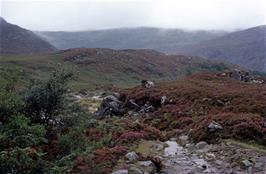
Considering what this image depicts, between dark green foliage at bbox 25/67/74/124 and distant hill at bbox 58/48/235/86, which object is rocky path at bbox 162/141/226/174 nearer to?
dark green foliage at bbox 25/67/74/124

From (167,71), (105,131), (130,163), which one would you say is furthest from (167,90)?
(167,71)

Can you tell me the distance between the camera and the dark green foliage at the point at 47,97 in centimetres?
2417

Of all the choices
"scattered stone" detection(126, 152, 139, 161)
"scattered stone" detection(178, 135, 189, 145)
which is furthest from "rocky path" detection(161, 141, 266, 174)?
"scattered stone" detection(178, 135, 189, 145)

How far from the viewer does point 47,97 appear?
24359 mm

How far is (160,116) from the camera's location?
118ft

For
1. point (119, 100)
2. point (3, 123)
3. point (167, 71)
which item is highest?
point (3, 123)

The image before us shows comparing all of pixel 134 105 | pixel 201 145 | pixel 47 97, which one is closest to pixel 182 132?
pixel 201 145

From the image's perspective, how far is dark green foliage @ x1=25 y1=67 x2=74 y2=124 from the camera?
2417 centimetres

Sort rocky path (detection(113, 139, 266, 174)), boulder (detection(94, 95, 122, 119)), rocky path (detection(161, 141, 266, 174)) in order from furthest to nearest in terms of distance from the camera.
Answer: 1. boulder (detection(94, 95, 122, 119))
2. rocky path (detection(161, 141, 266, 174))
3. rocky path (detection(113, 139, 266, 174))

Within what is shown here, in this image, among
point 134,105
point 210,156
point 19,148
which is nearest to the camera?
point 19,148

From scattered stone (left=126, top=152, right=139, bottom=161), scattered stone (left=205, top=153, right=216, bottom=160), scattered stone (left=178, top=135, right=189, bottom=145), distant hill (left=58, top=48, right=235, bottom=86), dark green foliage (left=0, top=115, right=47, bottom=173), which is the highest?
dark green foliage (left=0, top=115, right=47, bottom=173)

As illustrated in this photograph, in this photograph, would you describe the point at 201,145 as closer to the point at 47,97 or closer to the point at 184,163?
the point at 184,163

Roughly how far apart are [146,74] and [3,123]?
147346 millimetres

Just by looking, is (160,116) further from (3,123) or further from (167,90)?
(3,123)
